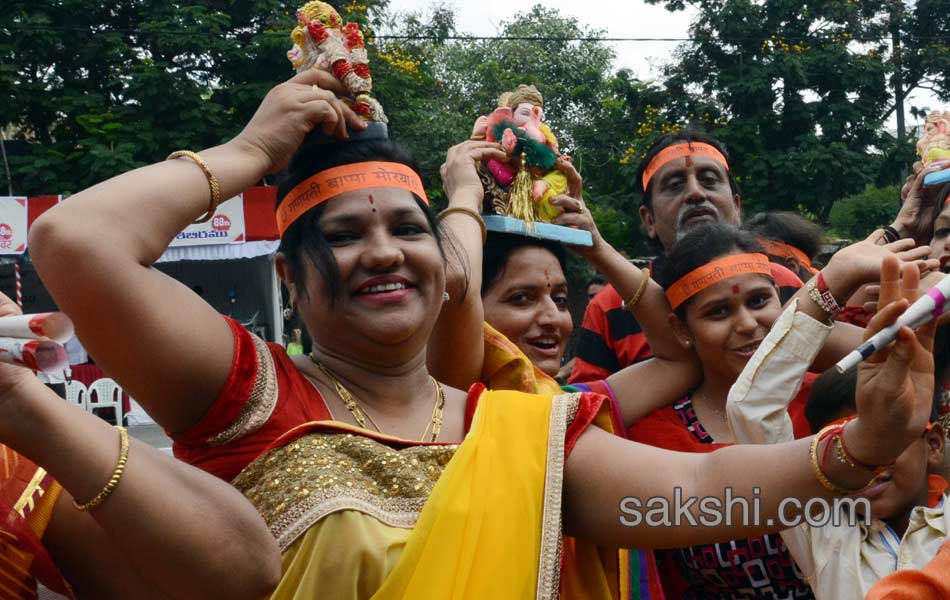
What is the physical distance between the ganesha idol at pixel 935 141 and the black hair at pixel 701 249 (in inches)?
32.2

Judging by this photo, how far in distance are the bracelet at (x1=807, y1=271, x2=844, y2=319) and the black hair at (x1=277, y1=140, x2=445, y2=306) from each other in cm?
91

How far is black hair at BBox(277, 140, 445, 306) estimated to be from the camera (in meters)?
1.97

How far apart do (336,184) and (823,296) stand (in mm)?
1192

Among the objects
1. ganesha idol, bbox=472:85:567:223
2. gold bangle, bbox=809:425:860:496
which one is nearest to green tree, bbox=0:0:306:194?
ganesha idol, bbox=472:85:567:223

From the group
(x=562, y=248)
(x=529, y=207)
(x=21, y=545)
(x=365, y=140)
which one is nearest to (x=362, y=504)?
(x=21, y=545)

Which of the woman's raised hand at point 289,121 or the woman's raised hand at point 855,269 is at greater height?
the woman's raised hand at point 289,121

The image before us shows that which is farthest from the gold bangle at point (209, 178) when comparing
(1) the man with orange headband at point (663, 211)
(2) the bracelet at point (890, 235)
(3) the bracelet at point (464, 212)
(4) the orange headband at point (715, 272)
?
(2) the bracelet at point (890, 235)

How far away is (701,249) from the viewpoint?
275cm

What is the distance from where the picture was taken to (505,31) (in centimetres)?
2884

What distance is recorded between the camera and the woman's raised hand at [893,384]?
5.37 feet

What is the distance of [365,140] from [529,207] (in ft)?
2.94

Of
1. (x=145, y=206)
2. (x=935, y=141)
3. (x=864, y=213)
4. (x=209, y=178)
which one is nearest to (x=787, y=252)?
(x=935, y=141)

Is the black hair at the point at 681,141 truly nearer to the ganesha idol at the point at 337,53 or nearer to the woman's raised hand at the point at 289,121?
the ganesha idol at the point at 337,53

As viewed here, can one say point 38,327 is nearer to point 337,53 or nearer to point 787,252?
point 337,53
